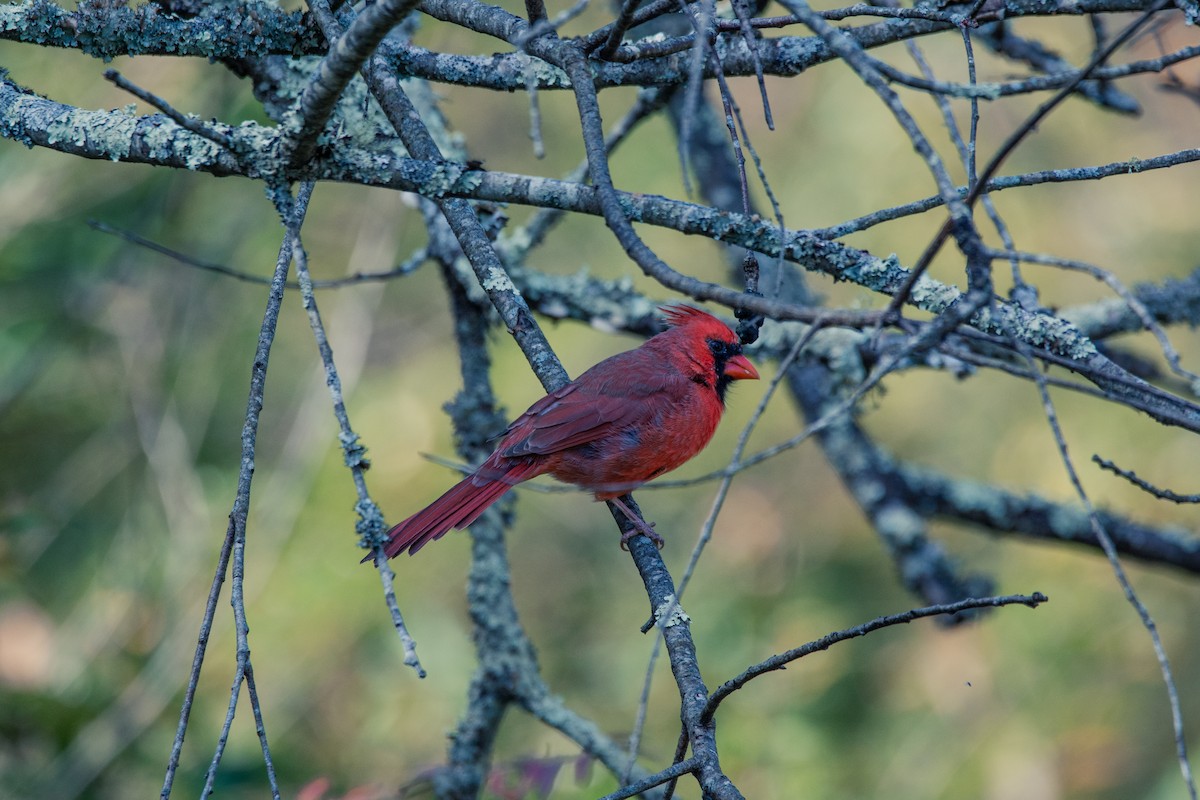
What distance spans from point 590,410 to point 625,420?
0.52 ft

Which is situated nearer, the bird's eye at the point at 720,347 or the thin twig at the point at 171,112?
the thin twig at the point at 171,112

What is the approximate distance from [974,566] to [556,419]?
2995 mm

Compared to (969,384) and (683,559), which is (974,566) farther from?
(683,559)

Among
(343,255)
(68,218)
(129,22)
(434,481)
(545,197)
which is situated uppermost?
(343,255)

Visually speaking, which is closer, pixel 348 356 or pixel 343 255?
pixel 348 356

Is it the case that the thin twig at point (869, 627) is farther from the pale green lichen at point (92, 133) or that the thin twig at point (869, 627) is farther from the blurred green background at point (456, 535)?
the blurred green background at point (456, 535)

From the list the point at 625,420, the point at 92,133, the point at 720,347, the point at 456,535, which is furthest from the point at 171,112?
the point at 456,535

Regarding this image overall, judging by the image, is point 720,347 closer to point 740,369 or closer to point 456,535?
point 740,369

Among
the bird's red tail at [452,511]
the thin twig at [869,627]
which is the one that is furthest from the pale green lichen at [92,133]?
the thin twig at [869,627]

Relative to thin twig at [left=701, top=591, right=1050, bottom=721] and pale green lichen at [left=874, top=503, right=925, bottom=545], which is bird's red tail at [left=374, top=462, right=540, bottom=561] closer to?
thin twig at [left=701, top=591, right=1050, bottom=721]

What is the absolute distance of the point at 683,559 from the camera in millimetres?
5926

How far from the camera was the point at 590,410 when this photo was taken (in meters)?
3.44

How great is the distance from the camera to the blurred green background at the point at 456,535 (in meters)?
4.50

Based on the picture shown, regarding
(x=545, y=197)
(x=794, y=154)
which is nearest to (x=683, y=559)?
(x=794, y=154)
